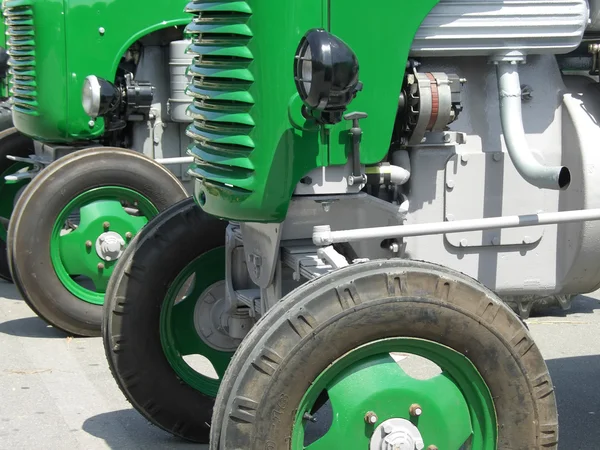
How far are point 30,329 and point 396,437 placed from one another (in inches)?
154

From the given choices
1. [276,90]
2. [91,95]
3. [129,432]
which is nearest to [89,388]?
[129,432]

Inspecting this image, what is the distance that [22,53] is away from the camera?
6891 millimetres

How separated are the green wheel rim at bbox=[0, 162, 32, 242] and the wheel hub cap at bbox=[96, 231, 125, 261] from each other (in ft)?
5.49

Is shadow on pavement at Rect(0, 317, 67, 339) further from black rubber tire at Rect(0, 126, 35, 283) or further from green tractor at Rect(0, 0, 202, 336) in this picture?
black rubber tire at Rect(0, 126, 35, 283)

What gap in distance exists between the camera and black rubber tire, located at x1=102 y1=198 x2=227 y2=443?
14.1ft

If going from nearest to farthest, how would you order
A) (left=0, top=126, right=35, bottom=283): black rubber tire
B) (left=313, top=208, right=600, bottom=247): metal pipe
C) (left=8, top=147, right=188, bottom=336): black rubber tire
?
(left=313, top=208, right=600, bottom=247): metal pipe → (left=8, top=147, right=188, bottom=336): black rubber tire → (left=0, top=126, right=35, bottom=283): black rubber tire

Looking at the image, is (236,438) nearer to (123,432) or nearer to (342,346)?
(342,346)

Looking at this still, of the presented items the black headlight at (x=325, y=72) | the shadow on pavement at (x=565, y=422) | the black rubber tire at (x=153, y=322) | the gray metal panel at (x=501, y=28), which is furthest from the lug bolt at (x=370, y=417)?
the shadow on pavement at (x=565, y=422)

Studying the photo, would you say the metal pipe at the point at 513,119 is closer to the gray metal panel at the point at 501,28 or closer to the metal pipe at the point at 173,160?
the gray metal panel at the point at 501,28

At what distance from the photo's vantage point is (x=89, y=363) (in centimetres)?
580

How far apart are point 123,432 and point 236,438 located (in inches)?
68.4

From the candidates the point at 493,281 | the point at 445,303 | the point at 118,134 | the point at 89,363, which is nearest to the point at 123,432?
the point at 89,363

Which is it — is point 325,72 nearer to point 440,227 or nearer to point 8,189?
point 440,227

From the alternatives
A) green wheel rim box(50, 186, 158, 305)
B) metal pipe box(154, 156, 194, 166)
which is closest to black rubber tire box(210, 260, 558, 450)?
green wheel rim box(50, 186, 158, 305)
